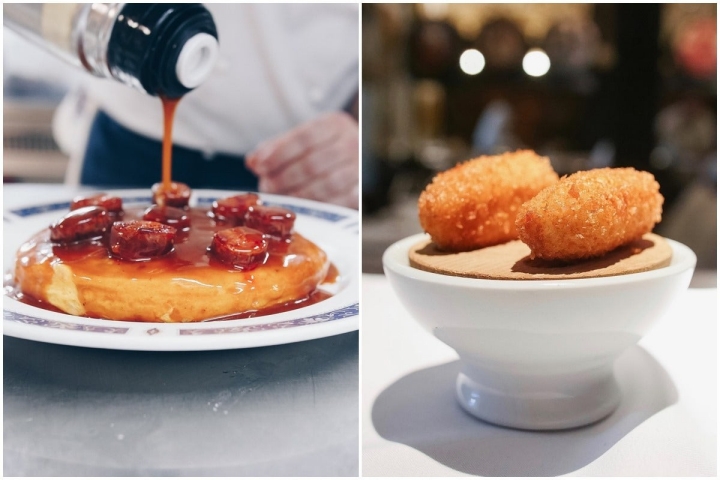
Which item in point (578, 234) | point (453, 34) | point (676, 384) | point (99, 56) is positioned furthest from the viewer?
point (453, 34)

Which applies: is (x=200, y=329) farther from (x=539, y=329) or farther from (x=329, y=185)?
(x=329, y=185)

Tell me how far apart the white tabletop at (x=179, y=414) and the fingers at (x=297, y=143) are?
0.44 meters

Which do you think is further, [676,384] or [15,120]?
[15,120]

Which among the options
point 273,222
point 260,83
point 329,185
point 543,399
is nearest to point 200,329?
point 273,222

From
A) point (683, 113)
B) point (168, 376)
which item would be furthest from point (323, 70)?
point (683, 113)

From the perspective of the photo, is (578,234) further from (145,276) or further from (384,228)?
(384,228)

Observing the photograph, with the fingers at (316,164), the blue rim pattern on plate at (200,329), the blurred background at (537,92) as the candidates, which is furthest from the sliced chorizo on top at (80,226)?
the blurred background at (537,92)

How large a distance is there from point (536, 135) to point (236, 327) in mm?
2633

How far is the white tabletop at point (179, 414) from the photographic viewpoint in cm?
59

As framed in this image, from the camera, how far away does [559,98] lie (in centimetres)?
292

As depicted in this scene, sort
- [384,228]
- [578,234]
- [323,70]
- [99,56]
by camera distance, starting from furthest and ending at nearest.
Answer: [384,228] → [323,70] → [99,56] → [578,234]

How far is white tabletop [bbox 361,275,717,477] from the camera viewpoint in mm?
540

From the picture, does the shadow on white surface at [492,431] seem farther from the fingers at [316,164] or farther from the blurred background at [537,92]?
the blurred background at [537,92]

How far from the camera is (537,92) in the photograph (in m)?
2.92
